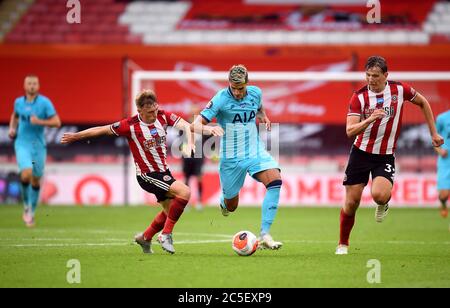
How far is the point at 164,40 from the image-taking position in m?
27.9

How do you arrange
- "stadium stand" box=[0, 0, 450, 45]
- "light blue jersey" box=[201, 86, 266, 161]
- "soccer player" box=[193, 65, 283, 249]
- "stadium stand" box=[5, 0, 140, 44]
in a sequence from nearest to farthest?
1. "soccer player" box=[193, 65, 283, 249]
2. "light blue jersey" box=[201, 86, 266, 161]
3. "stadium stand" box=[5, 0, 140, 44]
4. "stadium stand" box=[0, 0, 450, 45]

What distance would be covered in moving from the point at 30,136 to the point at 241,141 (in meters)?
5.44

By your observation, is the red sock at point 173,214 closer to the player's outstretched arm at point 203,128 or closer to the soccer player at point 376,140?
the player's outstretched arm at point 203,128

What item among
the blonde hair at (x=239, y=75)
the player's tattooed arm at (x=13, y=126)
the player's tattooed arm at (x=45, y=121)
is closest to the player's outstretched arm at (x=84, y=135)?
the blonde hair at (x=239, y=75)

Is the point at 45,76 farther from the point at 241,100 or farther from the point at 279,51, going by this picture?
the point at 241,100

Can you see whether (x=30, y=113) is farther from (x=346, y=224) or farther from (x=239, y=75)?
(x=346, y=224)

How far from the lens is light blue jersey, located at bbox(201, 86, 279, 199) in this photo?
35.8 feet

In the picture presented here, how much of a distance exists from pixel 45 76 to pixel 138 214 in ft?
26.8

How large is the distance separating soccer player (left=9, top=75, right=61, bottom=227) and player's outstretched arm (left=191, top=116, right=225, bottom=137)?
498cm

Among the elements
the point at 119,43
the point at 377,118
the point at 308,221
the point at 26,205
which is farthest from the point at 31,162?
the point at 119,43

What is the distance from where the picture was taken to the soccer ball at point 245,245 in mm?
9867

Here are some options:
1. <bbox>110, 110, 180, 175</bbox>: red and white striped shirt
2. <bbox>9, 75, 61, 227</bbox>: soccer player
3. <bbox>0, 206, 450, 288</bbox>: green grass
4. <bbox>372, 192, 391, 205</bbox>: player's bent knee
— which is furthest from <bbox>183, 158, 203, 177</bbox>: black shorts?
<bbox>372, 192, 391, 205</bbox>: player's bent knee

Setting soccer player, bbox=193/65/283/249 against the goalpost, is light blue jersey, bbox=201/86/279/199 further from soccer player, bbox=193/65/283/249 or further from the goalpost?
the goalpost
